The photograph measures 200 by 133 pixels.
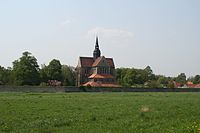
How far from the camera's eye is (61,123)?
1734 centimetres

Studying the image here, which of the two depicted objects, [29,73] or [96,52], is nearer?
[29,73]

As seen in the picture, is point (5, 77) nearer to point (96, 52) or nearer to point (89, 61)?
point (89, 61)

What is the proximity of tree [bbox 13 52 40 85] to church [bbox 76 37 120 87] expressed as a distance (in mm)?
27017

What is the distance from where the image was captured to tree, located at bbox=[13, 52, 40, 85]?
114 m

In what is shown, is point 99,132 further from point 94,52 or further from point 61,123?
point 94,52

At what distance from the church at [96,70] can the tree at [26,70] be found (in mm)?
27017

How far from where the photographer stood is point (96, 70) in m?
142

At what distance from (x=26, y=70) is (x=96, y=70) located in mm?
35153

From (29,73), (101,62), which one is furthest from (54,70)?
(101,62)

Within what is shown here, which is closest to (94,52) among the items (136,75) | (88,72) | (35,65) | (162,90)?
(88,72)

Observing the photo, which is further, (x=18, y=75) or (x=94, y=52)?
(x=94, y=52)

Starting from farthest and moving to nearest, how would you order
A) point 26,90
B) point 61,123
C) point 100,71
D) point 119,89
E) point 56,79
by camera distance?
point 100,71, point 56,79, point 119,89, point 26,90, point 61,123

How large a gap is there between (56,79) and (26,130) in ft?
369

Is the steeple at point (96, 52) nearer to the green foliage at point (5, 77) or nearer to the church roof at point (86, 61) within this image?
the church roof at point (86, 61)
